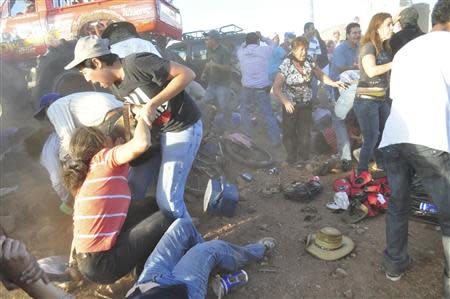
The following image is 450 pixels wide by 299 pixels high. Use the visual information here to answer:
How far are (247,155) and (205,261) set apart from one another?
3.22m

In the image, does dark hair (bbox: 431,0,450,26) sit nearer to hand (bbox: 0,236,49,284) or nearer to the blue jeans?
hand (bbox: 0,236,49,284)

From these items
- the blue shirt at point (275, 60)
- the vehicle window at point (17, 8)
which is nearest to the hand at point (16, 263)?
the blue shirt at point (275, 60)

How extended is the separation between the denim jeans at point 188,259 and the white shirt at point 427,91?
1405mm

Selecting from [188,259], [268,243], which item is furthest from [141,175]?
[268,243]

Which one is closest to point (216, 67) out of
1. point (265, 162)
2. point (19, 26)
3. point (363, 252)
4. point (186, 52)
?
point (265, 162)

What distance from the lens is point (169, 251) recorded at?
244 centimetres

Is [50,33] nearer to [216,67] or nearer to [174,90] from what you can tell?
[216,67]

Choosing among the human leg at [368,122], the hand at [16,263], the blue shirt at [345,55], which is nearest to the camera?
the hand at [16,263]

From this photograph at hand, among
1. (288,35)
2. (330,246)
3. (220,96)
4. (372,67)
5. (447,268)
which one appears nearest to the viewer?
(447,268)

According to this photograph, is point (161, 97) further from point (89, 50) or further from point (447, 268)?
point (447, 268)

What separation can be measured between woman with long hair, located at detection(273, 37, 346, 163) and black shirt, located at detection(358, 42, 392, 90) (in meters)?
0.71

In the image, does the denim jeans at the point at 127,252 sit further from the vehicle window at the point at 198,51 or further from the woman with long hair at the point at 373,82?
the vehicle window at the point at 198,51

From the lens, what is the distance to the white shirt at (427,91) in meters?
2.16

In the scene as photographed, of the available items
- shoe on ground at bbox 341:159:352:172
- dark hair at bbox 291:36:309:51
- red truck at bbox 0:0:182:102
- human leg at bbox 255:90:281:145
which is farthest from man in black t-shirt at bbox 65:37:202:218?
red truck at bbox 0:0:182:102
